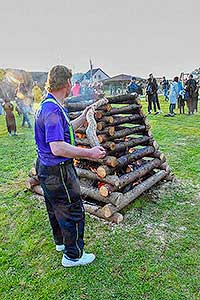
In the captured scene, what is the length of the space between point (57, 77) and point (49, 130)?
0.55 m

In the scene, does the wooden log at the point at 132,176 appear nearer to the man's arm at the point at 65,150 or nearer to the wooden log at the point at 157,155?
the wooden log at the point at 157,155

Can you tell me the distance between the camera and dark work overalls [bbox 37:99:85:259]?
316 centimetres

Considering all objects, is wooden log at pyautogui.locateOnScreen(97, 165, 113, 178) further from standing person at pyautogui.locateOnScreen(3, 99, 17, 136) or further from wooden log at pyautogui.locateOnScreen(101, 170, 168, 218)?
standing person at pyautogui.locateOnScreen(3, 99, 17, 136)

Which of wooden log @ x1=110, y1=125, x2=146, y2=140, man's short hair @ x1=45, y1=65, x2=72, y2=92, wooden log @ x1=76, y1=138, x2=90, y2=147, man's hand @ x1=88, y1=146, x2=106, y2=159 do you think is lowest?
wooden log @ x1=76, y1=138, x2=90, y2=147

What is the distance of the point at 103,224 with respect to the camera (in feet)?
14.3

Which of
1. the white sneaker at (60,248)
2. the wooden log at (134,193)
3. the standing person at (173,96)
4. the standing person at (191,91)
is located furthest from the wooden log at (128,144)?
the standing person at (191,91)

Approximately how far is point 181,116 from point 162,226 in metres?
11.0

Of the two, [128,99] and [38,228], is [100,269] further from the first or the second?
[128,99]

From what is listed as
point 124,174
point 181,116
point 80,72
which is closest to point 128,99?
point 124,174

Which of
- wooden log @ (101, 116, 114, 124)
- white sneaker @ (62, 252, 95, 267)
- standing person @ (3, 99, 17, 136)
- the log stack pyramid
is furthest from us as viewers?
standing person @ (3, 99, 17, 136)

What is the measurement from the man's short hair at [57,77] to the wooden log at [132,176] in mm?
1955

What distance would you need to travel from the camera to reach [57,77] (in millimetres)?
2963

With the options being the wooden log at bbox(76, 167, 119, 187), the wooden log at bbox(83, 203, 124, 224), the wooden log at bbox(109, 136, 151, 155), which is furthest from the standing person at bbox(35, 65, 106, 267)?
the wooden log at bbox(109, 136, 151, 155)

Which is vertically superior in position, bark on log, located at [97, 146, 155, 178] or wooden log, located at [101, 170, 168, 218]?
bark on log, located at [97, 146, 155, 178]
